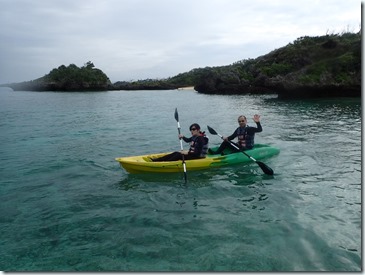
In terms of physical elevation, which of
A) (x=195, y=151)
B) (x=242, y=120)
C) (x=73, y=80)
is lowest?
(x=195, y=151)

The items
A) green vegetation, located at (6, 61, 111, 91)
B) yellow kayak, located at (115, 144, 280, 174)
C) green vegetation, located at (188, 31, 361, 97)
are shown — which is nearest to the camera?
yellow kayak, located at (115, 144, 280, 174)

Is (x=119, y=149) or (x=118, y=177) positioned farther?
(x=119, y=149)

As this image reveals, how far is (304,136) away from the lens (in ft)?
50.6

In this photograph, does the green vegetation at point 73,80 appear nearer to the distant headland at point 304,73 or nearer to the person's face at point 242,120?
the distant headland at point 304,73

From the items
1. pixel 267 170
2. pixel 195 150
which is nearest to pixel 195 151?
pixel 195 150

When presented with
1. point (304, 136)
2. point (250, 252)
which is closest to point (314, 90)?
point (304, 136)

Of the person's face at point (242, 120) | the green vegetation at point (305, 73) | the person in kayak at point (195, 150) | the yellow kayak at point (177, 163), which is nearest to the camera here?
the yellow kayak at point (177, 163)

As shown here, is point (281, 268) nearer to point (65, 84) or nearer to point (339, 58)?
point (339, 58)

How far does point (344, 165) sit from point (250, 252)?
6.38 metres

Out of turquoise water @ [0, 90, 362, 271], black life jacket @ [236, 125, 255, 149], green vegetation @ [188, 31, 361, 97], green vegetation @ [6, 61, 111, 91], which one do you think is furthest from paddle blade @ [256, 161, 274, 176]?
green vegetation @ [6, 61, 111, 91]

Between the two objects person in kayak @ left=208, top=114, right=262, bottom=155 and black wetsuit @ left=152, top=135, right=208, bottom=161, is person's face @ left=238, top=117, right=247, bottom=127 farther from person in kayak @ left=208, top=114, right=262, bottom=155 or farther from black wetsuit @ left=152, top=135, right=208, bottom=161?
black wetsuit @ left=152, top=135, right=208, bottom=161

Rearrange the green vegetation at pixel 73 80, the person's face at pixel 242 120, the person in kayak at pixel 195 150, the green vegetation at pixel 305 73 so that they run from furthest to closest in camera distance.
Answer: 1. the green vegetation at pixel 73 80
2. the green vegetation at pixel 305 73
3. the person's face at pixel 242 120
4. the person in kayak at pixel 195 150

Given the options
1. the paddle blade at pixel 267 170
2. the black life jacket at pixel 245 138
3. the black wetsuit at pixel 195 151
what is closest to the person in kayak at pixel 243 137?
the black life jacket at pixel 245 138

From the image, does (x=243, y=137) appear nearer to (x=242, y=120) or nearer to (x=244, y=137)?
(x=244, y=137)
